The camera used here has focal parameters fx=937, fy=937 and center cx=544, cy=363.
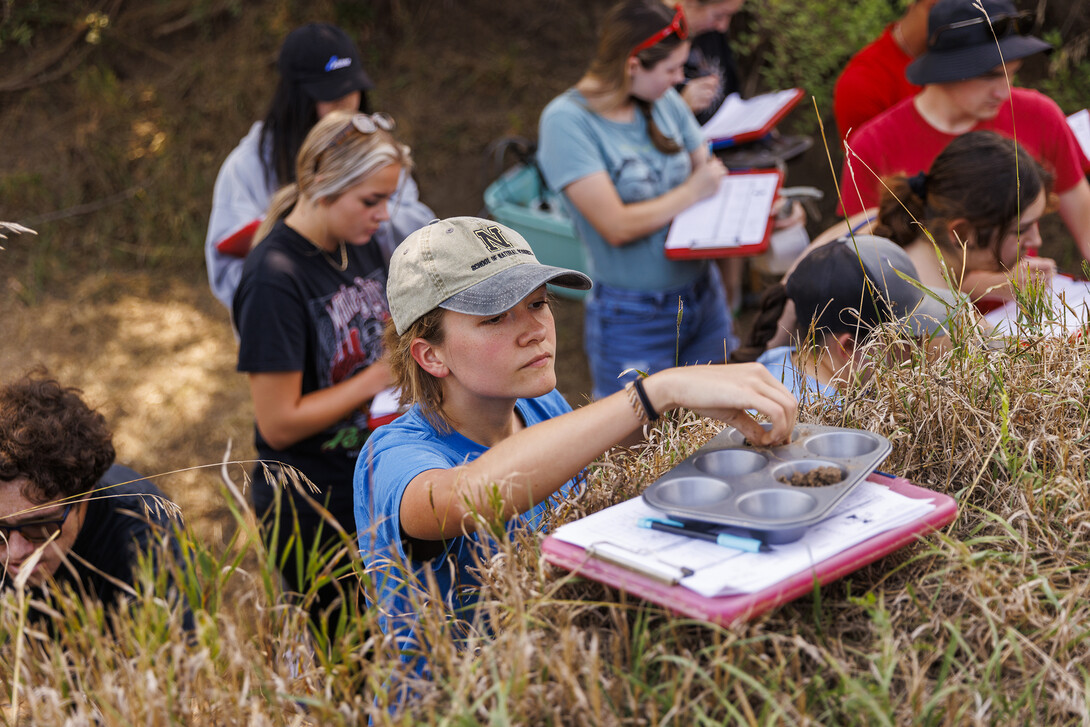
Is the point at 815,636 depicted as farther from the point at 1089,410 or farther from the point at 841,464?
the point at 1089,410

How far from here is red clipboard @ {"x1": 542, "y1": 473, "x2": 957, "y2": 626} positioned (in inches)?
39.7

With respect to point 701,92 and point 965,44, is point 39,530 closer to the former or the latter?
point 965,44

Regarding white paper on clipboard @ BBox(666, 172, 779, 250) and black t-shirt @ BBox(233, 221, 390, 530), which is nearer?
black t-shirt @ BBox(233, 221, 390, 530)

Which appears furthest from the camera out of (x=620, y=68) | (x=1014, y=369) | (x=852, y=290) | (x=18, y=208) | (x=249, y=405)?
(x=18, y=208)

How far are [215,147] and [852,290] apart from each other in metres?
6.71

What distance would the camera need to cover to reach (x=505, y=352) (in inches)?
65.4

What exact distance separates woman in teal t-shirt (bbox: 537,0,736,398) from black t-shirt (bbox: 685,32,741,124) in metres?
1.01

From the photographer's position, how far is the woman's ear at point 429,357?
1734mm

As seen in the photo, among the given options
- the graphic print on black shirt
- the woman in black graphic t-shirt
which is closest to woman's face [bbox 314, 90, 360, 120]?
the woman in black graphic t-shirt

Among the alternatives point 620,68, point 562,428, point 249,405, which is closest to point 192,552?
point 562,428

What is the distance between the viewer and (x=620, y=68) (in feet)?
11.1

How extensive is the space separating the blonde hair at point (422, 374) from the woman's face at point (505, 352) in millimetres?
43

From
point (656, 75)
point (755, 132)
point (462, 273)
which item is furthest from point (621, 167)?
point (462, 273)

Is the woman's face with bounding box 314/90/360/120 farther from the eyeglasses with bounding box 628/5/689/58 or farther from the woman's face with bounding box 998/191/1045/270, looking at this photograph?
the woman's face with bounding box 998/191/1045/270
